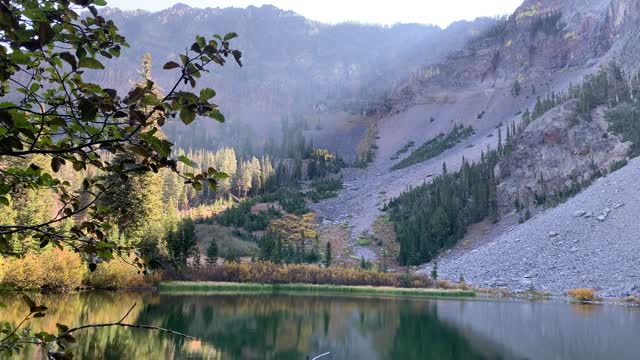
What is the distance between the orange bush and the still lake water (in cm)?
1476

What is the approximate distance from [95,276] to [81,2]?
105 feet

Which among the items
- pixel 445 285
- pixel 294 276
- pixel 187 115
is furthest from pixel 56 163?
pixel 445 285

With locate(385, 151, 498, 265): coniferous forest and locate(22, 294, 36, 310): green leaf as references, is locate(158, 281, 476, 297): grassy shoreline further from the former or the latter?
locate(22, 294, 36, 310): green leaf

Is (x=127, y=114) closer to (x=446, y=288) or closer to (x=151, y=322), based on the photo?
(x=151, y=322)

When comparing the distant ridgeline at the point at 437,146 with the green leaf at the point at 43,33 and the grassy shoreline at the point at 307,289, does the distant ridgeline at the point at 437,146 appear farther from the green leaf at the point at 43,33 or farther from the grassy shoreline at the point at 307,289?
the green leaf at the point at 43,33

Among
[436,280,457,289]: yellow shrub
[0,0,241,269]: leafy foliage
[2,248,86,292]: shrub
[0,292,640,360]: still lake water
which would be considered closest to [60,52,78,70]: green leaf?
[0,0,241,269]: leafy foliage

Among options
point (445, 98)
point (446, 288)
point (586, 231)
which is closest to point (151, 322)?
point (446, 288)

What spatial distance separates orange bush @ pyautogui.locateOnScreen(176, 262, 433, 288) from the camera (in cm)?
4006

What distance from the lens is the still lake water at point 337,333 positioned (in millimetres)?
13750

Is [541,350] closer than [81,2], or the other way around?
[81,2]

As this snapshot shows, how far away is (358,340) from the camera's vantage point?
55.8ft

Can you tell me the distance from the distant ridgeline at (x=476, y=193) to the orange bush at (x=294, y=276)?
16.3 meters

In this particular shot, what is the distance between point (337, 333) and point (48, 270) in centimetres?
1601

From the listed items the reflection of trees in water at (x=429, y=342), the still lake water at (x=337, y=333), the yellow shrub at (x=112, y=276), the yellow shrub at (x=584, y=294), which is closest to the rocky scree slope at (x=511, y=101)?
the yellow shrub at (x=584, y=294)
